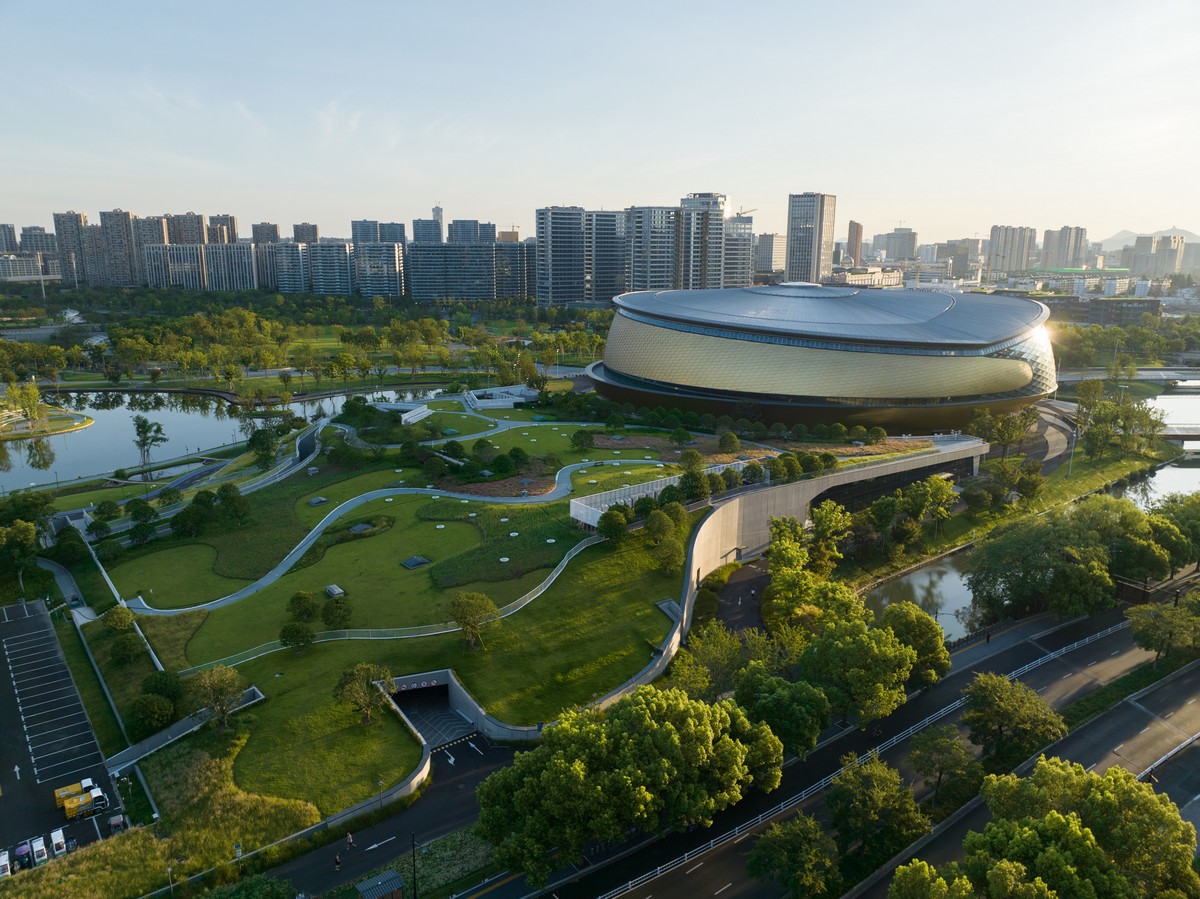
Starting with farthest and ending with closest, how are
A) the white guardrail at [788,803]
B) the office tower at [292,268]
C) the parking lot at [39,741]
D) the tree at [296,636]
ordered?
the office tower at [292,268] < the tree at [296,636] < the parking lot at [39,741] < the white guardrail at [788,803]

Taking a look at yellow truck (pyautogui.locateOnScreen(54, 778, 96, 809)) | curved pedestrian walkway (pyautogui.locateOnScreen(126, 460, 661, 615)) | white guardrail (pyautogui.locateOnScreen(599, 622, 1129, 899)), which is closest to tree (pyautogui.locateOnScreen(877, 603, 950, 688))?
white guardrail (pyautogui.locateOnScreen(599, 622, 1129, 899))

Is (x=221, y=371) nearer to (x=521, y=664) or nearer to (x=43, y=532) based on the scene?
(x=43, y=532)

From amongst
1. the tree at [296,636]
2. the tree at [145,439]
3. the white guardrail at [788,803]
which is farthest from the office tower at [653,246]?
the tree at [296,636]

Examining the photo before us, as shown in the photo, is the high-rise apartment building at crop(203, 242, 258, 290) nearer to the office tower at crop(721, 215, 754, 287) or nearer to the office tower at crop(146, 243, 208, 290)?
the office tower at crop(146, 243, 208, 290)

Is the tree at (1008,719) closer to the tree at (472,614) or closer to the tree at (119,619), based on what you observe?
the tree at (472,614)

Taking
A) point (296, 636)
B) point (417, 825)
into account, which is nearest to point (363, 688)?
point (296, 636)

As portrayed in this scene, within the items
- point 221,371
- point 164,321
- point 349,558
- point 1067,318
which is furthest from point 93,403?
point 1067,318
